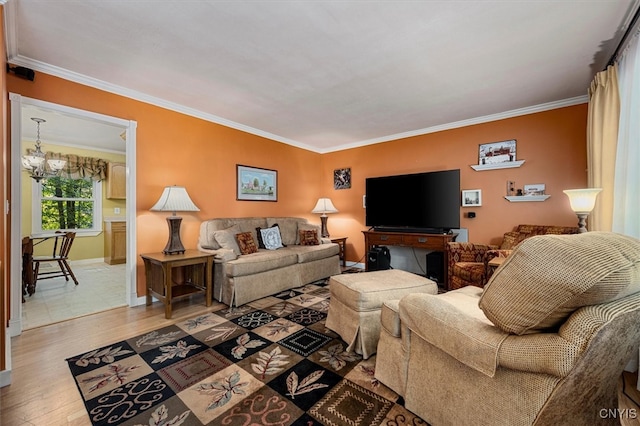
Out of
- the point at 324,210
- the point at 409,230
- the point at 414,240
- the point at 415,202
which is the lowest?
the point at 414,240

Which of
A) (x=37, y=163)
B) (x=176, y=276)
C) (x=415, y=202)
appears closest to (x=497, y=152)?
(x=415, y=202)

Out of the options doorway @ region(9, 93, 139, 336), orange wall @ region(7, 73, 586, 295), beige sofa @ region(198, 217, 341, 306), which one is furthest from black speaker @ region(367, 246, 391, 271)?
doorway @ region(9, 93, 139, 336)

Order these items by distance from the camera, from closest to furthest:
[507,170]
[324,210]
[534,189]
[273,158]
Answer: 1. [534,189]
2. [507,170]
3. [273,158]
4. [324,210]

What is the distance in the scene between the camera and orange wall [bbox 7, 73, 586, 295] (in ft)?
10.1

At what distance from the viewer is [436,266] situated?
3826mm

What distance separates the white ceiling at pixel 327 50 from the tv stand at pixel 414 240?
175 centimetres

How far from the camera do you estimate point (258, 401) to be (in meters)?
1.50

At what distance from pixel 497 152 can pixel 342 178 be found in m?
2.66

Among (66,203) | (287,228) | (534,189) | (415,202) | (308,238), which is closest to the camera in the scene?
(534,189)

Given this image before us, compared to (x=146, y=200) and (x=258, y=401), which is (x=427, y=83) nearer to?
(x=258, y=401)

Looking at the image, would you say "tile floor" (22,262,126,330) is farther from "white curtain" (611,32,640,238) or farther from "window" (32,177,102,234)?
"white curtain" (611,32,640,238)

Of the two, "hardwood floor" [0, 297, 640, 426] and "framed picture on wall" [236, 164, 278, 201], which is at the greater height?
"framed picture on wall" [236, 164, 278, 201]

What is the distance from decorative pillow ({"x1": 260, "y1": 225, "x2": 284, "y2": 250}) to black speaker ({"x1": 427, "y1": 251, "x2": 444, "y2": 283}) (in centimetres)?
225

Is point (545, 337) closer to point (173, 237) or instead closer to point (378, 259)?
point (173, 237)
